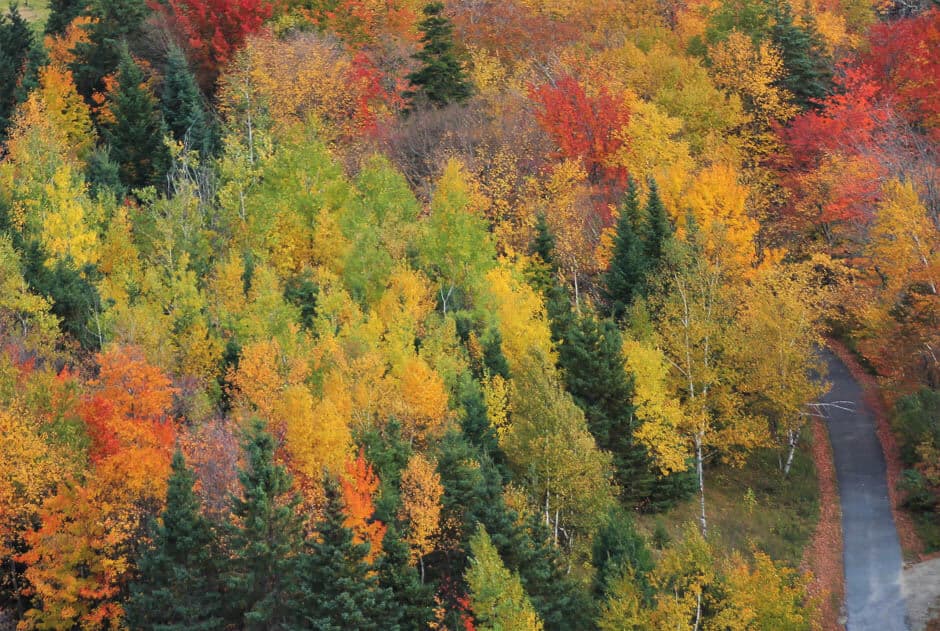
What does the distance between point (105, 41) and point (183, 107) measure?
8.91 m

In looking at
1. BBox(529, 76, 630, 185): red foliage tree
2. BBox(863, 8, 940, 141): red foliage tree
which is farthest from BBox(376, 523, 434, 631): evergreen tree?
BBox(863, 8, 940, 141): red foliage tree

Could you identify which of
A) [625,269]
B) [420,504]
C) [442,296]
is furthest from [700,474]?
[420,504]

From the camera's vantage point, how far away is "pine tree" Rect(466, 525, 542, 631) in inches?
1416

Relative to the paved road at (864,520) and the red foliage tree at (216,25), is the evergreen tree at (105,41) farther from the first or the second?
the paved road at (864,520)

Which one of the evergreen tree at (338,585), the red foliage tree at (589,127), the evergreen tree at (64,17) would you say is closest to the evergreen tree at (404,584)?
the evergreen tree at (338,585)

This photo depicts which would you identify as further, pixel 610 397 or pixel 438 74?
pixel 438 74

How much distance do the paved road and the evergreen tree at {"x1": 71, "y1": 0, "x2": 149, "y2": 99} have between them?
49103mm

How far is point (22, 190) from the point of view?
58.7 m

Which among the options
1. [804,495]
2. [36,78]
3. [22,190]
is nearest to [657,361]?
[804,495]

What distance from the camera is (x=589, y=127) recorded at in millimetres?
69188

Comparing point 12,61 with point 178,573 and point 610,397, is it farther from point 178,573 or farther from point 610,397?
point 178,573

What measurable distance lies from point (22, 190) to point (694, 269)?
34711 millimetres

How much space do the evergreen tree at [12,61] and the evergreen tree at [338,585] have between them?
44790mm

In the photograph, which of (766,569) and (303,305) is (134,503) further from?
(766,569)
